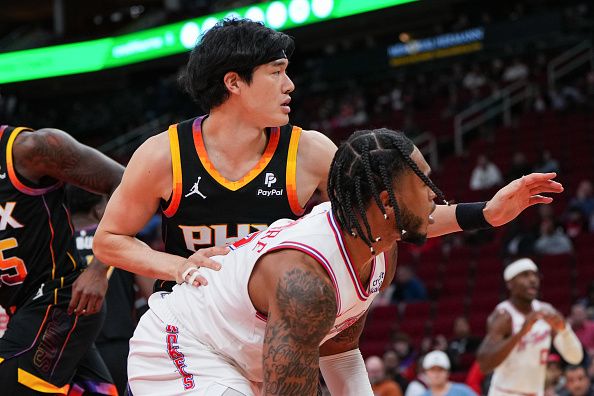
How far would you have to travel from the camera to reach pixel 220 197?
11.5 feet

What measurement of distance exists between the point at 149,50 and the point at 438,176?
7.62m

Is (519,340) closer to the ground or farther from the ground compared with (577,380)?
farther from the ground

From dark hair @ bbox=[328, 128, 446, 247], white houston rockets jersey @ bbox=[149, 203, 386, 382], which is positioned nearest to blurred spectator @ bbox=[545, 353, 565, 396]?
white houston rockets jersey @ bbox=[149, 203, 386, 382]

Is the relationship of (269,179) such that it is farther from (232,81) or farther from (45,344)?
(45,344)

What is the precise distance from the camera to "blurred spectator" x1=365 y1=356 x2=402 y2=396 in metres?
9.52

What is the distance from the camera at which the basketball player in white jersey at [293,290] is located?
8.75 ft

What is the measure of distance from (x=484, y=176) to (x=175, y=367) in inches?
508

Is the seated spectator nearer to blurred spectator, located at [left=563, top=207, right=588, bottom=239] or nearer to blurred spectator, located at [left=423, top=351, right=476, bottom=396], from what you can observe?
blurred spectator, located at [left=563, top=207, right=588, bottom=239]

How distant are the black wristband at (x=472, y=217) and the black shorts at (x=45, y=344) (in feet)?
5.67

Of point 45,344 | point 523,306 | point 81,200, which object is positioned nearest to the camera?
point 45,344

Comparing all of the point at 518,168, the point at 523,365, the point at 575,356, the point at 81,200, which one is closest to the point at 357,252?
the point at 81,200

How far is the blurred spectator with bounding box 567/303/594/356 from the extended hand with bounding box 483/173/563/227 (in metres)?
7.16

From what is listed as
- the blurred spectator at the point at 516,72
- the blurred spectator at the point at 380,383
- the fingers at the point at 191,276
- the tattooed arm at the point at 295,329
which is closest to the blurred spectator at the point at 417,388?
the blurred spectator at the point at 380,383

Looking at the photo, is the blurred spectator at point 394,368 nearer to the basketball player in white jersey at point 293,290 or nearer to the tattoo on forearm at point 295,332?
the basketball player in white jersey at point 293,290
